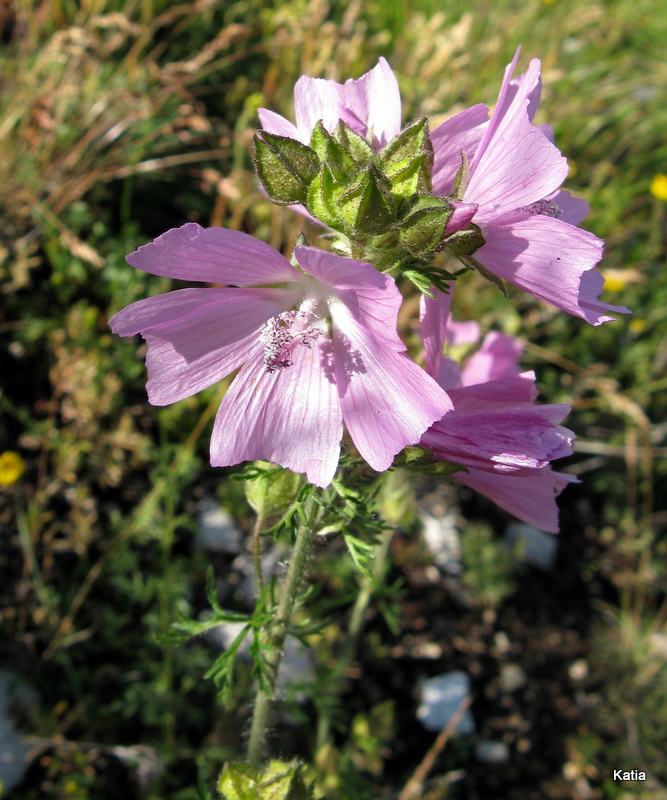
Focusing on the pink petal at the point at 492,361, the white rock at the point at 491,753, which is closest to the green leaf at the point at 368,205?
the pink petal at the point at 492,361

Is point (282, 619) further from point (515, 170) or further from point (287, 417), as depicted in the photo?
point (515, 170)

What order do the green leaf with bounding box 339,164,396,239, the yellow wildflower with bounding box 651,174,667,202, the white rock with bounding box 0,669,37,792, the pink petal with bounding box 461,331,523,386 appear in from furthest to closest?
the yellow wildflower with bounding box 651,174,667,202 → the white rock with bounding box 0,669,37,792 → the pink petal with bounding box 461,331,523,386 → the green leaf with bounding box 339,164,396,239

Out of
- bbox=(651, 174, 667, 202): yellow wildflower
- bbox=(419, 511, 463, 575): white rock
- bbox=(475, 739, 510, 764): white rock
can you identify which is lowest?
bbox=(475, 739, 510, 764): white rock

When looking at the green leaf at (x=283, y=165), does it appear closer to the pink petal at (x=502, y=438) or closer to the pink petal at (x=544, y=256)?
the pink petal at (x=544, y=256)

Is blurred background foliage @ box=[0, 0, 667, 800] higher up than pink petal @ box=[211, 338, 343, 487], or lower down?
lower down

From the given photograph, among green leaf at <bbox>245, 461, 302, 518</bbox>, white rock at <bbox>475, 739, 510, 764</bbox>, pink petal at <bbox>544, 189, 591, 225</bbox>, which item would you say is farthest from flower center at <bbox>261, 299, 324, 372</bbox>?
white rock at <bbox>475, 739, 510, 764</bbox>

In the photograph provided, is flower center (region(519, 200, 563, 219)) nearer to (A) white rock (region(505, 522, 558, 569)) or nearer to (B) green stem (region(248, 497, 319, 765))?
(B) green stem (region(248, 497, 319, 765))

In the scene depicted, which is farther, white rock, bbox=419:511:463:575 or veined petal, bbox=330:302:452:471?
white rock, bbox=419:511:463:575

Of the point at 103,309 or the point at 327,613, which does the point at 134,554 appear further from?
the point at 103,309
